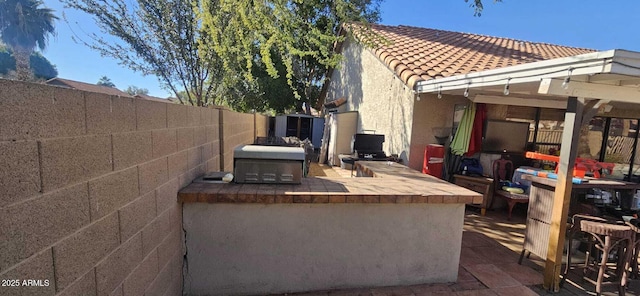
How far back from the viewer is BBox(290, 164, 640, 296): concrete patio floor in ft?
10.0

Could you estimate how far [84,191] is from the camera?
1312 mm

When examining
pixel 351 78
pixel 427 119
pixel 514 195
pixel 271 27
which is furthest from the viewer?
pixel 351 78

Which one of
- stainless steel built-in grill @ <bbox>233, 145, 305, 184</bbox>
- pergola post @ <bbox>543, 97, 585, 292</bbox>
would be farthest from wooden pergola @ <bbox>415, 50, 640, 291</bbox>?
stainless steel built-in grill @ <bbox>233, 145, 305, 184</bbox>

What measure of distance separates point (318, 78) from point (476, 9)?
12.1 metres

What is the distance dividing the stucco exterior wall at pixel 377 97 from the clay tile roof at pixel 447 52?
1.64ft

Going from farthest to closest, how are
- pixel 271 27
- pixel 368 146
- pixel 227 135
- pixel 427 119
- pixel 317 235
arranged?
pixel 368 146, pixel 427 119, pixel 227 135, pixel 271 27, pixel 317 235

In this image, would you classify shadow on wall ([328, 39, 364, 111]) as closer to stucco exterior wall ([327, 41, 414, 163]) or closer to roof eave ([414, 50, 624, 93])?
stucco exterior wall ([327, 41, 414, 163])

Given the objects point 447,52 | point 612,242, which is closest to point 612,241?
point 612,242

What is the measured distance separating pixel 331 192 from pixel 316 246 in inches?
24.5

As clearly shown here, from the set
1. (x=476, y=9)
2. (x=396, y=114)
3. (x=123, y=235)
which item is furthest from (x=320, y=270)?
(x=476, y=9)

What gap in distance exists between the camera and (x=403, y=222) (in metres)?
3.00

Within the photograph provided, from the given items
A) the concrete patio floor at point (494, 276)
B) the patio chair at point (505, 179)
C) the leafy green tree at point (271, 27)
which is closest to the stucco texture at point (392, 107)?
the leafy green tree at point (271, 27)

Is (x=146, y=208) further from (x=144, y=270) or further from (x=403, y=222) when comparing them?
(x=403, y=222)

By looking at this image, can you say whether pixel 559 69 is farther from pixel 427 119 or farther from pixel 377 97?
A: pixel 377 97
